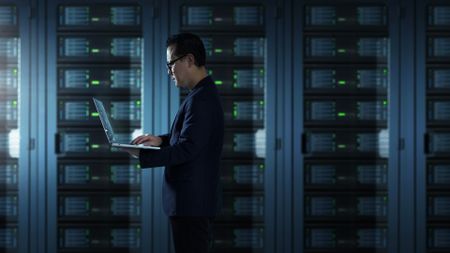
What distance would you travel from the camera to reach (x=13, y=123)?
4.47m

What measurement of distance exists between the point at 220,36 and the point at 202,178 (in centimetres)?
212

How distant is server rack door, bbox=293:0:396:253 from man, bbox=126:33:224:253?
2.01 m

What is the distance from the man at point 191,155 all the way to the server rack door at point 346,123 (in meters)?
2.01

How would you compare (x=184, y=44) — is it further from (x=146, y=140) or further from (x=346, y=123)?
(x=346, y=123)

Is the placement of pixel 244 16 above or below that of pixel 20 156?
above

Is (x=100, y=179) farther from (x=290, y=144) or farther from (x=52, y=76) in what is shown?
(x=290, y=144)

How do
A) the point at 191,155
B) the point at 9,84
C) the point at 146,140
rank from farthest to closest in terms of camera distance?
the point at 9,84 < the point at 146,140 < the point at 191,155

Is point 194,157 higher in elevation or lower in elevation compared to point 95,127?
lower

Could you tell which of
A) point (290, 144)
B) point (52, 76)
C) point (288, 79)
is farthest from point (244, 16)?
point (52, 76)

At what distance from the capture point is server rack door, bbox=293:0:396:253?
4.52 meters

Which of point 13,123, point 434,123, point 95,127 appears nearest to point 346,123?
point 434,123

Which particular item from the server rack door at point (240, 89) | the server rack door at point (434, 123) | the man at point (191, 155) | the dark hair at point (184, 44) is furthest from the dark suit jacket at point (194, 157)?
the server rack door at point (434, 123)

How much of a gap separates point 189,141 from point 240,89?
6.75 ft

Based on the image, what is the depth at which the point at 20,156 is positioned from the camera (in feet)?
14.5
